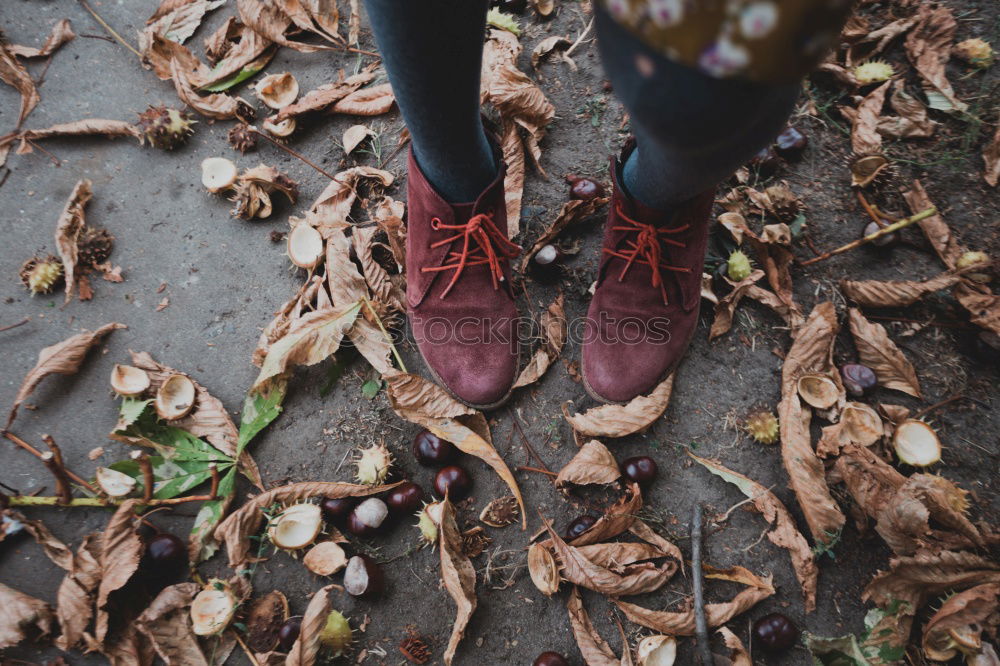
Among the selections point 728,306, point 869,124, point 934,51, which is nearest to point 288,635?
point 728,306

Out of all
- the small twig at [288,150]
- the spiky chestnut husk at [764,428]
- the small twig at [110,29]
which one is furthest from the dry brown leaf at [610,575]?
the small twig at [110,29]

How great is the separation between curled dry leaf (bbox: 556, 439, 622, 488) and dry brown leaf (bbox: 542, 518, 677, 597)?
142mm

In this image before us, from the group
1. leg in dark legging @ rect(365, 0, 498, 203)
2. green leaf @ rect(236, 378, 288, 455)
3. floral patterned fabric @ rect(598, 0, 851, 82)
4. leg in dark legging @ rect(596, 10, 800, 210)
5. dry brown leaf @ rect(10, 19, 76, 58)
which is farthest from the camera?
dry brown leaf @ rect(10, 19, 76, 58)

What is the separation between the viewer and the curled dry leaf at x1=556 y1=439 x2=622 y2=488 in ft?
4.45

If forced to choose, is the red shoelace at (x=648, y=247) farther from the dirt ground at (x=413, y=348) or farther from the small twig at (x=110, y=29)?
the small twig at (x=110, y=29)

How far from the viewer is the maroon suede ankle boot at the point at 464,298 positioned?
141 centimetres

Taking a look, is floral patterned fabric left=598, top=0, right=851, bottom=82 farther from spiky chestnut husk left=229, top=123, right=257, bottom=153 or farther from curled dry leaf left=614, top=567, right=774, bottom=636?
spiky chestnut husk left=229, top=123, right=257, bottom=153

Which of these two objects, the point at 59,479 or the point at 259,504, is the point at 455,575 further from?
the point at 59,479

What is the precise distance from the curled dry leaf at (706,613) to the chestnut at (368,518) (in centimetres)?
54

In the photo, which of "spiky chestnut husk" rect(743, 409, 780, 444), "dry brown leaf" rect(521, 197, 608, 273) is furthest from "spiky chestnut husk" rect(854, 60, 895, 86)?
"spiky chestnut husk" rect(743, 409, 780, 444)

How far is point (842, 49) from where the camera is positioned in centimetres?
196

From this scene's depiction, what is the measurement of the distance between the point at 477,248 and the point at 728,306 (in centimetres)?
68

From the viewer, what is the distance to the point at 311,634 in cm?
120

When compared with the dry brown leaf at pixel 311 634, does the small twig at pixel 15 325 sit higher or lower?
higher
